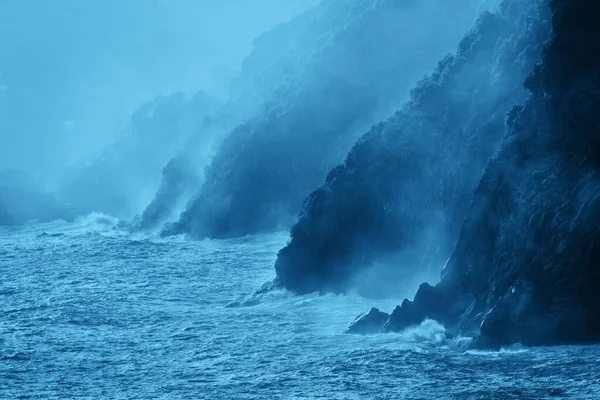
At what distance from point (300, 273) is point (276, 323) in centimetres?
768

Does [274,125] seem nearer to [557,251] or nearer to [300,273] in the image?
[300,273]

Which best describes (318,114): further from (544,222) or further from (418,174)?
(544,222)

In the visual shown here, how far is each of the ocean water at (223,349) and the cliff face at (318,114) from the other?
14867 millimetres

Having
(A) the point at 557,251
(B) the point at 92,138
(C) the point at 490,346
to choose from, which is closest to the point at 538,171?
(A) the point at 557,251

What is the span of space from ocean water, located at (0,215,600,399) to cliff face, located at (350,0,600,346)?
4.03 feet

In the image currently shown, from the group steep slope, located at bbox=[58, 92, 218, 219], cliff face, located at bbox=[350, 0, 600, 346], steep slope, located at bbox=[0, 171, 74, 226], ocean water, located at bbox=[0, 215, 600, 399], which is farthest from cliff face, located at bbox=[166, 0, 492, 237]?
cliff face, located at bbox=[350, 0, 600, 346]

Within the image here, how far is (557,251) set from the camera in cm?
2928

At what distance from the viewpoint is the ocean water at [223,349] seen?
2634 centimetres

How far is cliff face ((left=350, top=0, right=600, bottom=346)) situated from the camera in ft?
93.9

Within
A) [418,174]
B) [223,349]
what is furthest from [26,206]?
[223,349]

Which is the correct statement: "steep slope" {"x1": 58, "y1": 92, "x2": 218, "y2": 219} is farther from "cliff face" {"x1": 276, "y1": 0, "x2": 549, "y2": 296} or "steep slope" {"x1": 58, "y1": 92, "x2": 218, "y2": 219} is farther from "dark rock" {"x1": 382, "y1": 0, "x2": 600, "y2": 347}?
"dark rock" {"x1": 382, "y1": 0, "x2": 600, "y2": 347}

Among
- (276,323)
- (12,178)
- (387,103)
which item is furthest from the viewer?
(12,178)

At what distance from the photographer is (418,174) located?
148 ft

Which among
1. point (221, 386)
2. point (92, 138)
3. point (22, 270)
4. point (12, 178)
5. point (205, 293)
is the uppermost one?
point (92, 138)
